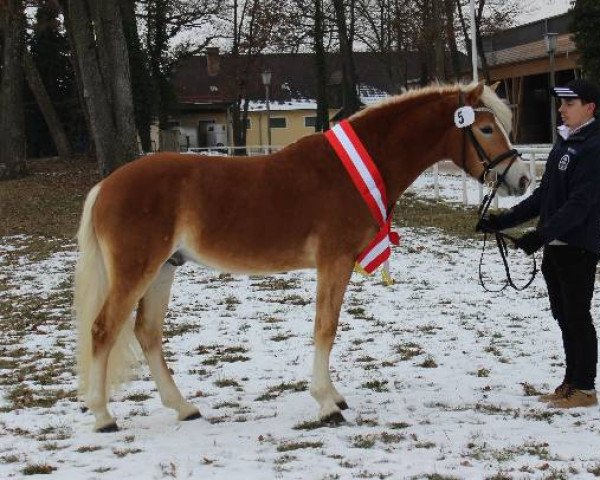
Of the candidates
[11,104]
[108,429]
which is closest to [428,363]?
[108,429]

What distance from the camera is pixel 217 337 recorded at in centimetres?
781

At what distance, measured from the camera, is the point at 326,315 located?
17.3ft

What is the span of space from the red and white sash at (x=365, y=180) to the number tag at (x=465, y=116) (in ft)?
2.11

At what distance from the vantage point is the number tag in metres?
5.21

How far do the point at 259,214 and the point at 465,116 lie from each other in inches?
60.0

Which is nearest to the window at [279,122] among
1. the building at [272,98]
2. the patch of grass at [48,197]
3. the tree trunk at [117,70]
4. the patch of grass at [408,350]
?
the building at [272,98]

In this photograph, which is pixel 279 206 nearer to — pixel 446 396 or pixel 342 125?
pixel 342 125

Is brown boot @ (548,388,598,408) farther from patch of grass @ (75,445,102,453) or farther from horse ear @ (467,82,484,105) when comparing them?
patch of grass @ (75,445,102,453)

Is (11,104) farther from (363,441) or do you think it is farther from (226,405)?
(363,441)

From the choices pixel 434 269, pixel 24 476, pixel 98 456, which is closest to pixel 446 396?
pixel 98 456

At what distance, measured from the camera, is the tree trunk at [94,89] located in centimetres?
1789

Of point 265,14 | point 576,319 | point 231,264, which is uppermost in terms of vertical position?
point 265,14

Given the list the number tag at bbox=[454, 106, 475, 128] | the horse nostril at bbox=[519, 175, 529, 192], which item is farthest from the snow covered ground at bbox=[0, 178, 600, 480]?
the number tag at bbox=[454, 106, 475, 128]

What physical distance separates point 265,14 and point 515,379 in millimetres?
34390
